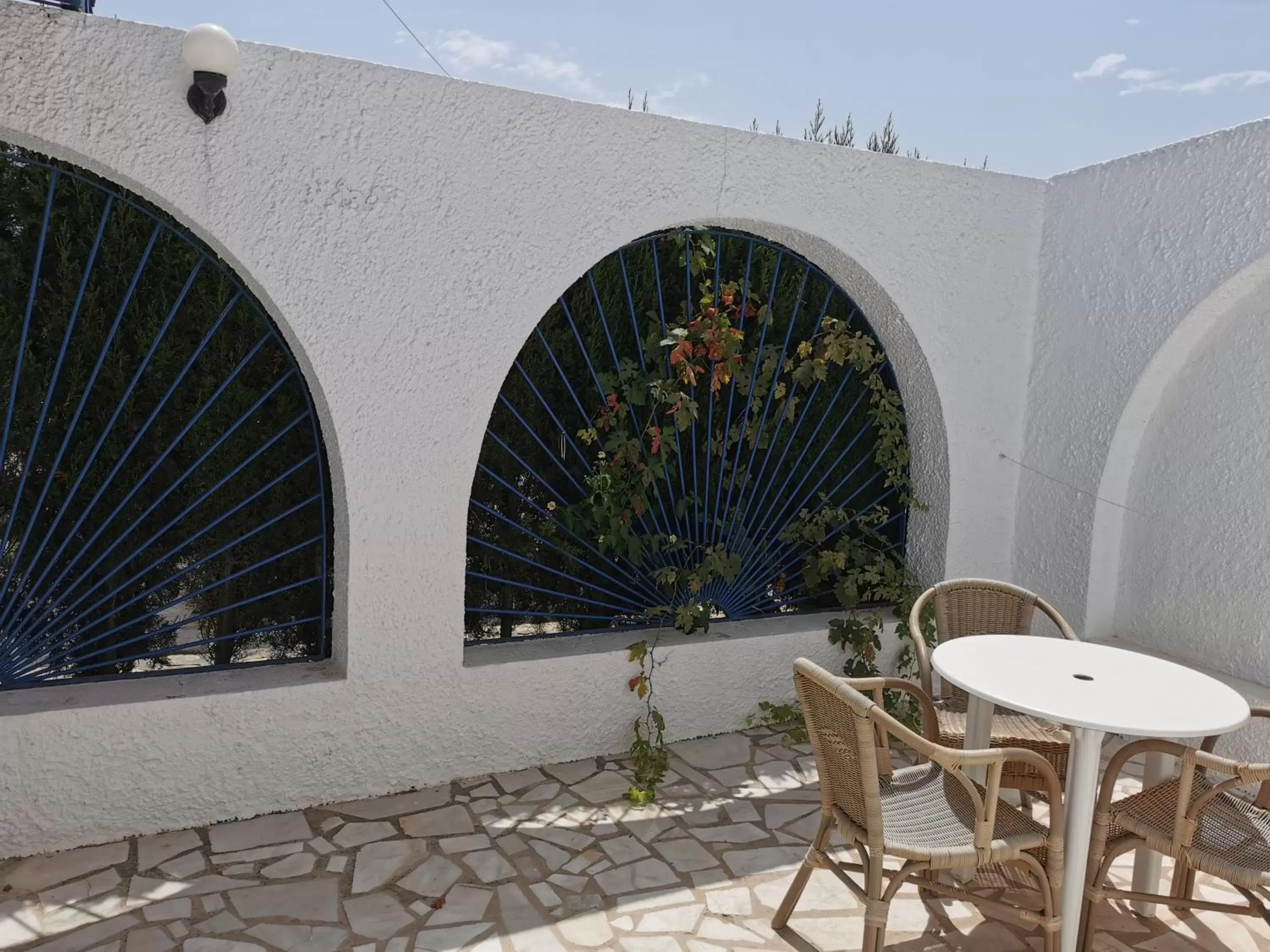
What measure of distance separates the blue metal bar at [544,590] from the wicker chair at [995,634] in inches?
73.9

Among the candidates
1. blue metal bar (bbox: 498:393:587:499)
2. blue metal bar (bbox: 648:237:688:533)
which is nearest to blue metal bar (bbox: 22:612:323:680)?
blue metal bar (bbox: 498:393:587:499)

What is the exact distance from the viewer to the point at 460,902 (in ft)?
12.6

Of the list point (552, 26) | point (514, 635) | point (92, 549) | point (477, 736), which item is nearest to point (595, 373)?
point (514, 635)

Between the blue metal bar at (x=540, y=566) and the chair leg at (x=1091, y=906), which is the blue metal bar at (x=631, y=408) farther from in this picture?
the chair leg at (x=1091, y=906)

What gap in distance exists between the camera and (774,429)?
6219 mm

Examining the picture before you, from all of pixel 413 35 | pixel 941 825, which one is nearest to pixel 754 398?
pixel 941 825

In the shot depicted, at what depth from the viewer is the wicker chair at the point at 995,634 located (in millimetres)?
4207

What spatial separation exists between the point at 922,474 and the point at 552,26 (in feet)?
25.2

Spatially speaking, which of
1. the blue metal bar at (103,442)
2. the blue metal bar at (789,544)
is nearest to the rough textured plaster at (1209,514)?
the blue metal bar at (789,544)

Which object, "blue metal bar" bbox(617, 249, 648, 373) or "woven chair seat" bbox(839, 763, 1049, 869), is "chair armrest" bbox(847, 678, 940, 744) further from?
"blue metal bar" bbox(617, 249, 648, 373)

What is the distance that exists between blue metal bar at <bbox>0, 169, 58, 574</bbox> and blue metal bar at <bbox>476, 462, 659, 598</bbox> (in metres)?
2.09

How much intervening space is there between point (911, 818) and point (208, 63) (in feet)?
13.4

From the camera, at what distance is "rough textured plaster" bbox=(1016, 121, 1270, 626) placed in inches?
207

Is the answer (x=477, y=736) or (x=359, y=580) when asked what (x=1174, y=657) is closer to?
(x=477, y=736)
